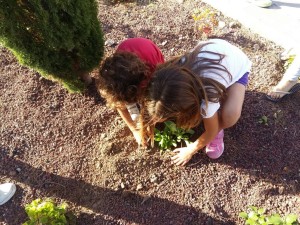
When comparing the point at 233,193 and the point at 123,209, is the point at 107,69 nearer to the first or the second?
the point at 123,209

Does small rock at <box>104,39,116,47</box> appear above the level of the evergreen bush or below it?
below

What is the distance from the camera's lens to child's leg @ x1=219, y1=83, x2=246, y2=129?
7.64ft

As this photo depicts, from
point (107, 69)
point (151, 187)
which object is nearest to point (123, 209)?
point (151, 187)

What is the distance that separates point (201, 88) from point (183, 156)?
912 millimetres

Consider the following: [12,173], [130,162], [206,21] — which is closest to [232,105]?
[130,162]

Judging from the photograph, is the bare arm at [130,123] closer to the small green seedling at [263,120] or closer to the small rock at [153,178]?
the small rock at [153,178]

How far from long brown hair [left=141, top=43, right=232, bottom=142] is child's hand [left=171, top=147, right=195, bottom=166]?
544 millimetres

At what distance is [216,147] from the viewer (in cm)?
262

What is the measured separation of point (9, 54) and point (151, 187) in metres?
2.37

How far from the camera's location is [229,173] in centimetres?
265

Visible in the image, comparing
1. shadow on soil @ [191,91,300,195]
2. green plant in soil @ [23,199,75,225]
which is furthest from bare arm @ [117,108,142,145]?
green plant in soil @ [23,199,75,225]

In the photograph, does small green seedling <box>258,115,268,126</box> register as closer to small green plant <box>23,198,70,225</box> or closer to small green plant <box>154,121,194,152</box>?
small green plant <box>154,121,194,152</box>

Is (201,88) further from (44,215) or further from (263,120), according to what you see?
(44,215)

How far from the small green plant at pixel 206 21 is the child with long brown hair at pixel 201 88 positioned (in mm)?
1193
